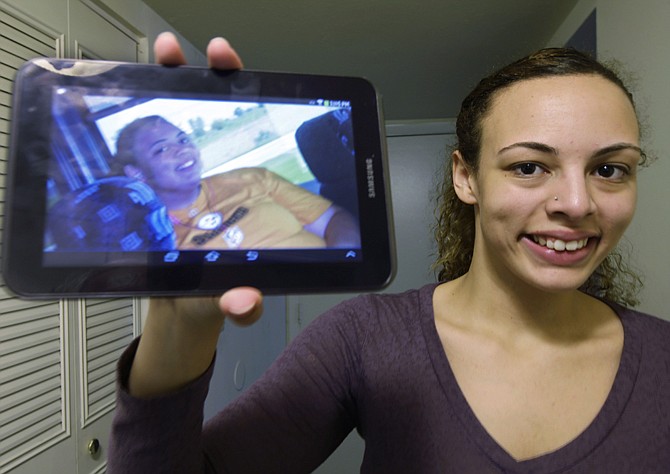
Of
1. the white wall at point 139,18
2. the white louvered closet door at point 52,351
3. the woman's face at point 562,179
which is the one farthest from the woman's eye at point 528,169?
the white wall at point 139,18

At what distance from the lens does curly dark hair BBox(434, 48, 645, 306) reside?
2.57 ft

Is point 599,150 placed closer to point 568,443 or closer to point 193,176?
point 568,443

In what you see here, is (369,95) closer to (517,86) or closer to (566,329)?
(517,86)

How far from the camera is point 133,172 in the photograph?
475 millimetres

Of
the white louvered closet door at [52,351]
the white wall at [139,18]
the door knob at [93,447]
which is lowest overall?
the door knob at [93,447]

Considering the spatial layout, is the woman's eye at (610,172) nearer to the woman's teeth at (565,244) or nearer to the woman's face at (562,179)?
the woman's face at (562,179)

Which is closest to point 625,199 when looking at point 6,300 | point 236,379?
point 6,300

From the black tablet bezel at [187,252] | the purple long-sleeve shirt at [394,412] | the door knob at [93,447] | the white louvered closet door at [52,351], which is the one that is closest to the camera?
the black tablet bezel at [187,252]

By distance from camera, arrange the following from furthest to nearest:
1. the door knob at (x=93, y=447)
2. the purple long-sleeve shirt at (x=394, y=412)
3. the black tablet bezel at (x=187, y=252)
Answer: the door knob at (x=93, y=447) → the purple long-sleeve shirt at (x=394, y=412) → the black tablet bezel at (x=187, y=252)

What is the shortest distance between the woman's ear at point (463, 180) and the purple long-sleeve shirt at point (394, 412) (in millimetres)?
228

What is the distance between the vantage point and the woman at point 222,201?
478 mm

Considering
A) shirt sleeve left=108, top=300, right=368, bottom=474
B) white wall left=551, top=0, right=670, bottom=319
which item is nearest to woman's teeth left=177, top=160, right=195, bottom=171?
shirt sleeve left=108, top=300, right=368, bottom=474

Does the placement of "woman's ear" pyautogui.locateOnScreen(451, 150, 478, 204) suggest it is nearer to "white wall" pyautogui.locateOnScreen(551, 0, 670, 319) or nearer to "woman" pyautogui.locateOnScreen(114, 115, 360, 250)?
"woman" pyautogui.locateOnScreen(114, 115, 360, 250)

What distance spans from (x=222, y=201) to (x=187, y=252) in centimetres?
6
